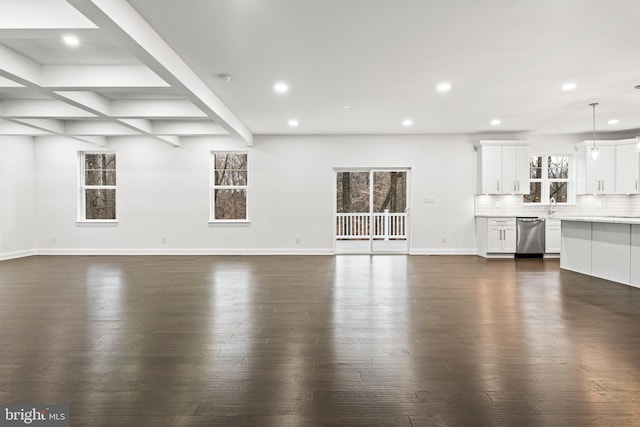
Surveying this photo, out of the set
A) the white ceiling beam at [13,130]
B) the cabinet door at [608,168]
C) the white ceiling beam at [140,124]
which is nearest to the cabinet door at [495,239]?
the cabinet door at [608,168]

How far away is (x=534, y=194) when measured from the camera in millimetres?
8578

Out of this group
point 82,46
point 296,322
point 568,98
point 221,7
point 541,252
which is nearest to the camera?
point 221,7

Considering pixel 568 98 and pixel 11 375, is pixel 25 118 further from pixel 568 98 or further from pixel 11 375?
pixel 568 98

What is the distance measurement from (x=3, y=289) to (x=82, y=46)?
11.2ft

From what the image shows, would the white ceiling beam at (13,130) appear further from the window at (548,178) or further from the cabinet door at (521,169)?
the window at (548,178)

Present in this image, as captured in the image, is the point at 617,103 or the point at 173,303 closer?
the point at 173,303

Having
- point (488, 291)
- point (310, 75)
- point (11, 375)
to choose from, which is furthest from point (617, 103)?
point (11, 375)

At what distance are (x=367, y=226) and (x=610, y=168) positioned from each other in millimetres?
5743

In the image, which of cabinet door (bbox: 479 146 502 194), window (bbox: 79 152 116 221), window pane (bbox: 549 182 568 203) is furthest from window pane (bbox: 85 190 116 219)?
window pane (bbox: 549 182 568 203)

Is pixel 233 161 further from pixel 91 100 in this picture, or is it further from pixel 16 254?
pixel 16 254

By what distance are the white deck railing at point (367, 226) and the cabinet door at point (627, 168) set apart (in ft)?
16.0

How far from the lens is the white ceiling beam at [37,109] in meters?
5.95

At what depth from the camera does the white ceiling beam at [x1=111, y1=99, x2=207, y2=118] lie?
234 inches

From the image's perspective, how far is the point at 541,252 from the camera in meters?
7.99
